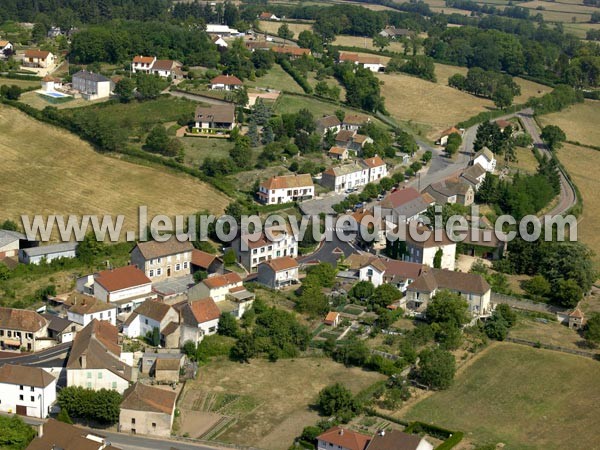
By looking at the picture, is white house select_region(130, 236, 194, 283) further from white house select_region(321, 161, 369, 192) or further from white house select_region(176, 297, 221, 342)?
white house select_region(321, 161, 369, 192)

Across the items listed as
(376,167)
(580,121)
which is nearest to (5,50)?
(376,167)

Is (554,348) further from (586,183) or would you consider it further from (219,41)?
(219,41)

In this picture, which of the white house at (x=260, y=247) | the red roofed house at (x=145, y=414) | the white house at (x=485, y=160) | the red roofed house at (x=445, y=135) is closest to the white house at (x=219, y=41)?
the red roofed house at (x=445, y=135)

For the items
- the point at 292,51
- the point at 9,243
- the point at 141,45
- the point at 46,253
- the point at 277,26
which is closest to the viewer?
the point at 46,253

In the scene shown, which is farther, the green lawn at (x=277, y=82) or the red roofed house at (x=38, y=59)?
the green lawn at (x=277, y=82)

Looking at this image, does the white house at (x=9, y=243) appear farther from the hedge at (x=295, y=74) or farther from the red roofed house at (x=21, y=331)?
the hedge at (x=295, y=74)

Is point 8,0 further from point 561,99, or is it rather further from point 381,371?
point 381,371

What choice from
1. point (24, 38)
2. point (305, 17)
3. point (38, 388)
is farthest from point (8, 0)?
point (38, 388)
